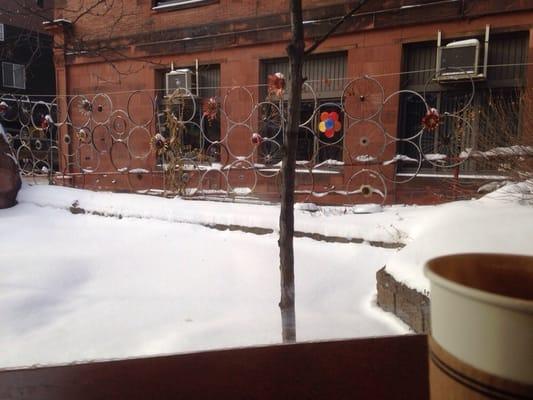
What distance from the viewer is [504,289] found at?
689mm

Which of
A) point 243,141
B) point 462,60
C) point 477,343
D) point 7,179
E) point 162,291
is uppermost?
point 462,60

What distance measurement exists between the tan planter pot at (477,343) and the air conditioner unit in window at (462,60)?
23.0ft

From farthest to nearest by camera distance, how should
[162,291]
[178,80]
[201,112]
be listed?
1. [201,112]
2. [178,80]
3. [162,291]

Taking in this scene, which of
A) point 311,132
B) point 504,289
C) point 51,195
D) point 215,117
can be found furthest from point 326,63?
point 504,289

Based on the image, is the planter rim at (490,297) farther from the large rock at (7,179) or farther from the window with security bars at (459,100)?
the large rock at (7,179)

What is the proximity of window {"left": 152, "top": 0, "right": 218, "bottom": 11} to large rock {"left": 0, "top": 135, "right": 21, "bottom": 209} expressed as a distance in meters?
4.22

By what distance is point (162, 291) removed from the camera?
174 inches

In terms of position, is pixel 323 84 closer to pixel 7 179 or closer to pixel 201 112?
pixel 201 112

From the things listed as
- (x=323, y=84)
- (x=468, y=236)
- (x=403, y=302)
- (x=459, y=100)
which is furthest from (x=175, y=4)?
(x=403, y=302)

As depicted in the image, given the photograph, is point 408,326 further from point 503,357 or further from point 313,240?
point 503,357

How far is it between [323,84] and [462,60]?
2425mm

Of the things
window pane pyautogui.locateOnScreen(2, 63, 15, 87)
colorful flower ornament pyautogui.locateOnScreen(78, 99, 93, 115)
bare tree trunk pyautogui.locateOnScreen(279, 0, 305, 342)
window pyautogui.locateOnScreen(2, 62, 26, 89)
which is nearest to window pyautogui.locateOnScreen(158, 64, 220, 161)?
colorful flower ornament pyautogui.locateOnScreen(78, 99, 93, 115)

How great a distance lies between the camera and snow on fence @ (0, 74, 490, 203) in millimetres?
7516

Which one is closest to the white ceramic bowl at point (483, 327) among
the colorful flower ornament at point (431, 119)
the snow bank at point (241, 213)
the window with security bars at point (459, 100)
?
the snow bank at point (241, 213)
